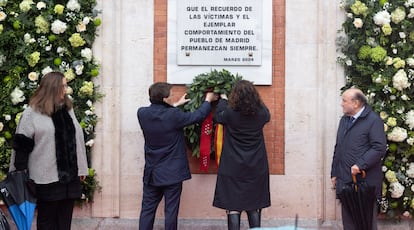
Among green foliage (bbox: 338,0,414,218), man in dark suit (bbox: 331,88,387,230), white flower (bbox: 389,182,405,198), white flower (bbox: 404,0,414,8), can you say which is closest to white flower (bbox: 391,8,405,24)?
green foliage (bbox: 338,0,414,218)

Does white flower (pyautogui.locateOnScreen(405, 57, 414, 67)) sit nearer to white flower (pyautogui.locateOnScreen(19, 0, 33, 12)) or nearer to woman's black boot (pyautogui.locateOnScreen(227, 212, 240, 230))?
woman's black boot (pyautogui.locateOnScreen(227, 212, 240, 230))

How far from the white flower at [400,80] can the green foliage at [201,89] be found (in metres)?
1.63

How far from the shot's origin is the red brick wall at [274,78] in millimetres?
7020

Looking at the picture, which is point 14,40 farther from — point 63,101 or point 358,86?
point 358,86

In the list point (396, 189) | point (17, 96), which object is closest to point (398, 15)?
point (396, 189)

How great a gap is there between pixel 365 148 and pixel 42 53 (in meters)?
3.63

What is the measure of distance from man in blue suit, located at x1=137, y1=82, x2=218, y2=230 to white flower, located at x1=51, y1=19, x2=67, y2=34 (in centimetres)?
146

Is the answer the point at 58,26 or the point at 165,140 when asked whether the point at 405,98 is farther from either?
the point at 58,26

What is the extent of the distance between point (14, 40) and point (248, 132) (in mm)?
2921

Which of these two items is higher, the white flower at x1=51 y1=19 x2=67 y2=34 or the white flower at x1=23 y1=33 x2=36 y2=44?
the white flower at x1=51 y1=19 x2=67 y2=34

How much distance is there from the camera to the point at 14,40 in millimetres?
6902

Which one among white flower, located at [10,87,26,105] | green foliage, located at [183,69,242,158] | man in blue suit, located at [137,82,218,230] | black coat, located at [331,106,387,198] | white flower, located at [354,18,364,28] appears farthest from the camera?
white flower, located at [10,87,26,105]

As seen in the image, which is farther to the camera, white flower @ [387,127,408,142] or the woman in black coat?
white flower @ [387,127,408,142]

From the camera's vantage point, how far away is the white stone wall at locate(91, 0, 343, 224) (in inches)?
275
